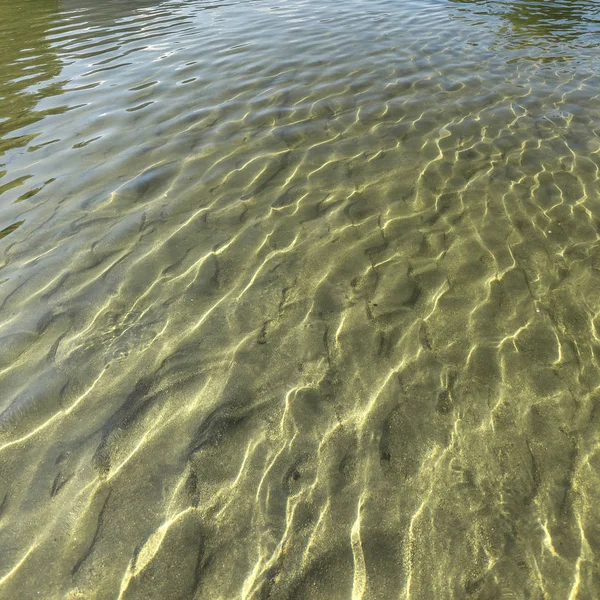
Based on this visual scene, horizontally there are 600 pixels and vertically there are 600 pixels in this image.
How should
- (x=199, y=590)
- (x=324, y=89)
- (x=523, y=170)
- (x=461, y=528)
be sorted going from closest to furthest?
(x=199, y=590), (x=461, y=528), (x=523, y=170), (x=324, y=89)

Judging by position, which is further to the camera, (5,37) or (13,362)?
(5,37)

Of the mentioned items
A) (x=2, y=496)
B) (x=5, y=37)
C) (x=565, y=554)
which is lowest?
(x=565, y=554)

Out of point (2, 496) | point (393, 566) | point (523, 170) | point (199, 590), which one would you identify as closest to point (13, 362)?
point (2, 496)

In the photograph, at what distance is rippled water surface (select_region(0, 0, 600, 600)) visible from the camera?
185cm

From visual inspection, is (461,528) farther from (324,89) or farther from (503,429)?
(324,89)

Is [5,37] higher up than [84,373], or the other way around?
[5,37]

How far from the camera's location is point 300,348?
106 inches

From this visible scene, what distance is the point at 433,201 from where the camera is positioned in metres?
3.95

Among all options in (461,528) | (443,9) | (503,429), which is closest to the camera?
(461,528)

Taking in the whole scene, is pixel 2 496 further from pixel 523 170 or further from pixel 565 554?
pixel 523 170

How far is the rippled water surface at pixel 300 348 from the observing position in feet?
6.08

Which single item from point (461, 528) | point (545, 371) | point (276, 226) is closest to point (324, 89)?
point (276, 226)

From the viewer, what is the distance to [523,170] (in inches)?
173

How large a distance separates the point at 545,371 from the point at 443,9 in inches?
439
